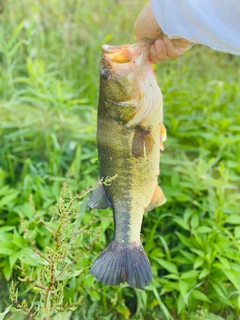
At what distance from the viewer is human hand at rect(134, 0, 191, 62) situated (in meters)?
1.77

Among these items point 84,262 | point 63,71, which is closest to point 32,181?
point 84,262

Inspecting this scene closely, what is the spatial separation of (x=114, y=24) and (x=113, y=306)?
3.03 m

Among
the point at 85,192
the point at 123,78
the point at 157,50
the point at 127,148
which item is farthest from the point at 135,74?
the point at 85,192

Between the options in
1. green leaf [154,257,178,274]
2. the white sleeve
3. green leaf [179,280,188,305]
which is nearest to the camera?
the white sleeve

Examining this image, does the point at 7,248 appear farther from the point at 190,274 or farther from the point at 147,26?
the point at 147,26

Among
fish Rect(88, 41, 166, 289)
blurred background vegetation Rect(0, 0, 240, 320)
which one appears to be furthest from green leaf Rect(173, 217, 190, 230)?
fish Rect(88, 41, 166, 289)

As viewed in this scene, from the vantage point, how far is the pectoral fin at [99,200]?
6.02 ft

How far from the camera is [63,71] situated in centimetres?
402

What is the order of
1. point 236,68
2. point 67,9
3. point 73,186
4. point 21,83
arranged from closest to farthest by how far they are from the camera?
Answer: 1. point 73,186
2. point 21,83
3. point 67,9
4. point 236,68

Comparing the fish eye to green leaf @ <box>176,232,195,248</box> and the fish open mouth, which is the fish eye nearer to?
the fish open mouth

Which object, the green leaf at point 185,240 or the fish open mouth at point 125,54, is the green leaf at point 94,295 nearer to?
the green leaf at point 185,240

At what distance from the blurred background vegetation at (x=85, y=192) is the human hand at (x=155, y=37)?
0.63m

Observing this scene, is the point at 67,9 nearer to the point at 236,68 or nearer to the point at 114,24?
the point at 114,24

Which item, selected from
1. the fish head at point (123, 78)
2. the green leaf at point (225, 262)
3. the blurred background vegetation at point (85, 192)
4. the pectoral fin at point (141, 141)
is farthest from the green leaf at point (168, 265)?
the fish head at point (123, 78)
